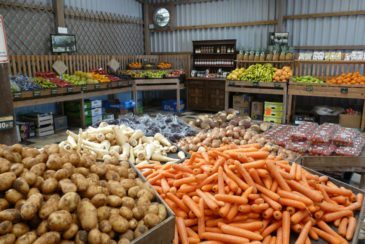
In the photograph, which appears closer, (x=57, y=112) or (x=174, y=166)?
(x=174, y=166)

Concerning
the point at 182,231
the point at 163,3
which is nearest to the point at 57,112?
the point at 163,3

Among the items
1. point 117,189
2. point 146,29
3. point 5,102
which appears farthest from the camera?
point 146,29

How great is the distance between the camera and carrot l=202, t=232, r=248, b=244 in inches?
71.7

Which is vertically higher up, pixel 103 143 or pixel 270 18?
pixel 270 18

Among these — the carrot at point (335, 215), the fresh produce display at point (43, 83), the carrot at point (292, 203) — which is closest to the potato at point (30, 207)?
the carrot at point (292, 203)

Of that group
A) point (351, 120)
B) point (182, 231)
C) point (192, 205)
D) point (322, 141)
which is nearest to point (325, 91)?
point (351, 120)

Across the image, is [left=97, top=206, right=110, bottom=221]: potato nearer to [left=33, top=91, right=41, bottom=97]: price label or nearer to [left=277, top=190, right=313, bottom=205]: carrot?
[left=277, top=190, right=313, bottom=205]: carrot

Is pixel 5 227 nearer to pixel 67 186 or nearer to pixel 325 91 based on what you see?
pixel 67 186

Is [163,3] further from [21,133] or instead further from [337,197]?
[337,197]

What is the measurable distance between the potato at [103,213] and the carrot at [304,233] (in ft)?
3.67

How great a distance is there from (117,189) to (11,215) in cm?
54

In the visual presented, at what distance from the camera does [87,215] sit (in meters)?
1.41

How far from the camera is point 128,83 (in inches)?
315

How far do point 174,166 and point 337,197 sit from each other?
1201 millimetres
